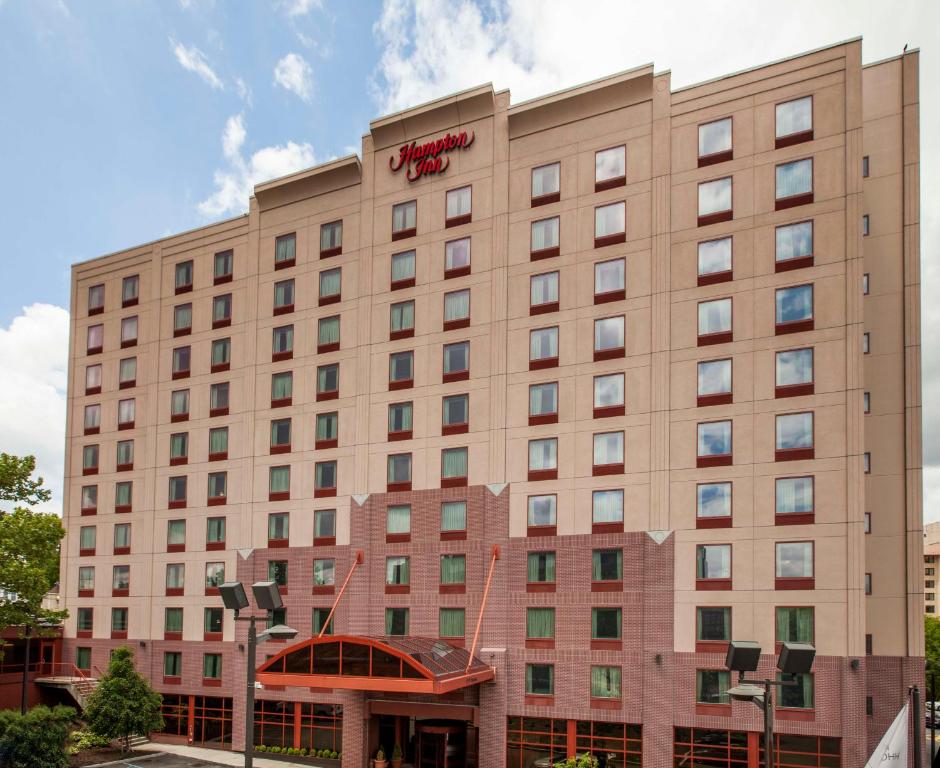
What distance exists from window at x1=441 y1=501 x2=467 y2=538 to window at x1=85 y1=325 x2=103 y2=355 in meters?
27.8

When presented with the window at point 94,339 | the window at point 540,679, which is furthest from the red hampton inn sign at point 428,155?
the window at point 540,679

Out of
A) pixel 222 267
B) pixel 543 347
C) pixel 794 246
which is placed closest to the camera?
pixel 794 246

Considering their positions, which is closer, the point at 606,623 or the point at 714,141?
the point at 606,623

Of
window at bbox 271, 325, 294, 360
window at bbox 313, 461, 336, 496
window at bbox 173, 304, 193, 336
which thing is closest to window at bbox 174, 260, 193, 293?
window at bbox 173, 304, 193, 336

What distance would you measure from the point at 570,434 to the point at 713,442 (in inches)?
253

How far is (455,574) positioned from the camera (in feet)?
133

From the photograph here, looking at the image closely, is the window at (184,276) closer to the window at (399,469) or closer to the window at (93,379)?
the window at (93,379)

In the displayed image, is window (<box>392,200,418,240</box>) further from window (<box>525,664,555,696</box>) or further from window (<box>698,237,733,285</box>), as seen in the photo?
window (<box>525,664,555,696</box>)

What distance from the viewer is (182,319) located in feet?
169

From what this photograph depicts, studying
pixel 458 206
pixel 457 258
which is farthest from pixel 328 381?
pixel 458 206

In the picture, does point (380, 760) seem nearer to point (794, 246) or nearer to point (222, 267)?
point (222, 267)

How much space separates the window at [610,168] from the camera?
1549 inches

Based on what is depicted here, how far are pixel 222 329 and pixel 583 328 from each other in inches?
879

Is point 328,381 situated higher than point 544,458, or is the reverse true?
point 328,381
